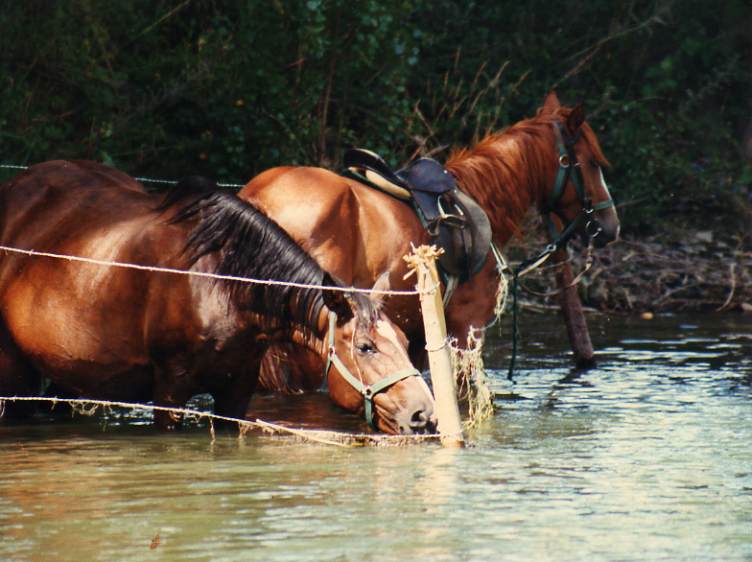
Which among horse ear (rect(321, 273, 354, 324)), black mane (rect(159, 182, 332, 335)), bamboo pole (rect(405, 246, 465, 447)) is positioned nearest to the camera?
horse ear (rect(321, 273, 354, 324))

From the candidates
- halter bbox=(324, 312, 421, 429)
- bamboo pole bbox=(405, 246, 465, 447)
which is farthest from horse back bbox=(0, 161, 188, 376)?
bamboo pole bbox=(405, 246, 465, 447)

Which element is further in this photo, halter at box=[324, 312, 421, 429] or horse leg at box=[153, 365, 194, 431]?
horse leg at box=[153, 365, 194, 431]

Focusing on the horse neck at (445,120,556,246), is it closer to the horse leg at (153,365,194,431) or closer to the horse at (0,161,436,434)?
the horse at (0,161,436,434)

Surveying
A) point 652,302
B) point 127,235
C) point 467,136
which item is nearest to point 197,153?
point 467,136

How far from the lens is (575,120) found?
32.6 ft

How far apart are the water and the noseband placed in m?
1.30

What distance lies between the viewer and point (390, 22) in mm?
13695

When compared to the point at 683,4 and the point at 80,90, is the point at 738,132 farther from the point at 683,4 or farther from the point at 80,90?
the point at 80,90

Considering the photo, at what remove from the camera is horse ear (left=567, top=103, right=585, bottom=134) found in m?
9.89

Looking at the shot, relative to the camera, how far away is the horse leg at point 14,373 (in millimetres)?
7988

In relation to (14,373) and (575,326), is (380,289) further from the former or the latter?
(575,326)

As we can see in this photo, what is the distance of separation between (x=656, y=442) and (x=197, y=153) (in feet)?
24.4

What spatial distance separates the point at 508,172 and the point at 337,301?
2.93m

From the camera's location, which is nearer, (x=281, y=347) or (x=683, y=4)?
(x=281, y=347)
